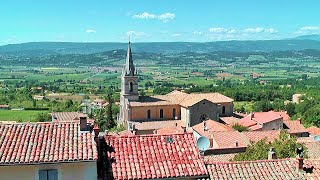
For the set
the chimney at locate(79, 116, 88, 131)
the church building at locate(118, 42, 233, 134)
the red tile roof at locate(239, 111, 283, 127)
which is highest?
the chimney at locate(79, 116, 88, 131)

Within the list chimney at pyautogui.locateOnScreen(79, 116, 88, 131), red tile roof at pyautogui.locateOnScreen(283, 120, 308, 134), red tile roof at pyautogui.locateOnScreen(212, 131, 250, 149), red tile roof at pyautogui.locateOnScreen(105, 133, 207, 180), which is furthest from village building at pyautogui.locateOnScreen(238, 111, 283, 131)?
chimney at pyautogui.locateOnScreen(79, 116, 88, 131)

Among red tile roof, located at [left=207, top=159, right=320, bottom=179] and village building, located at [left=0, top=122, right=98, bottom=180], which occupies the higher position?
village building, located at [left=0, top=122, right=98, bottom=180]

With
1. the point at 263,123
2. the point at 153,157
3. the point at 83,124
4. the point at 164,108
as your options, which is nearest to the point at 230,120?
the point at 263,123

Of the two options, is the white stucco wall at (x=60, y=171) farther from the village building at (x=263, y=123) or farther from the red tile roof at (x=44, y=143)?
the village building at (x=263, y=123)

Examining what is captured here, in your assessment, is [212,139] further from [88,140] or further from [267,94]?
[267,94]

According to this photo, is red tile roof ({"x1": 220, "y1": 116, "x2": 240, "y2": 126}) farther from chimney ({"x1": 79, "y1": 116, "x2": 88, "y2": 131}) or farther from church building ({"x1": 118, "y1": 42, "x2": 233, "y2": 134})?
chimney ({"x1": 79, "y1": 116, "x2": 88, "y2": 131})

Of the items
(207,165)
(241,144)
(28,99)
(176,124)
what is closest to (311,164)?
(207,165)

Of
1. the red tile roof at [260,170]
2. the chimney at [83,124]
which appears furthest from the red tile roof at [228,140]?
the chimney at [83,124]
